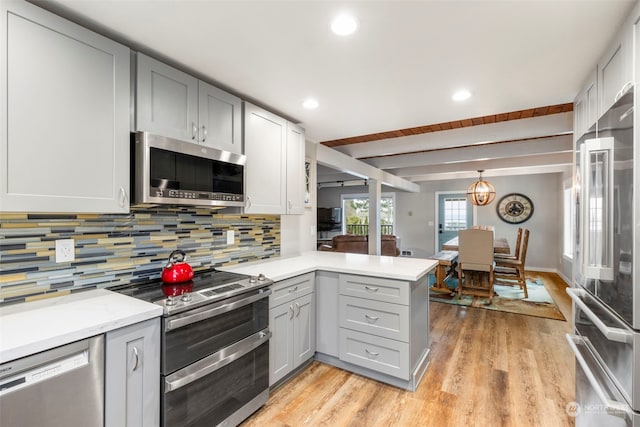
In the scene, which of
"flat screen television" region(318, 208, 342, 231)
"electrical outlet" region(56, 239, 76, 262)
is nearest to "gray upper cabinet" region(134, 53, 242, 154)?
"electrical outlet" region(56, 239, 76, 262)

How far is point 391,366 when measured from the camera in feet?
7.55

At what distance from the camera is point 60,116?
1358mm

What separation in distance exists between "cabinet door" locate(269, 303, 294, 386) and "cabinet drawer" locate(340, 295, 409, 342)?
0.48 metres

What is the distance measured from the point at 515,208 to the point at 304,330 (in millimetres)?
7183

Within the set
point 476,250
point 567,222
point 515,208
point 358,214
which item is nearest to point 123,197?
point 476,250

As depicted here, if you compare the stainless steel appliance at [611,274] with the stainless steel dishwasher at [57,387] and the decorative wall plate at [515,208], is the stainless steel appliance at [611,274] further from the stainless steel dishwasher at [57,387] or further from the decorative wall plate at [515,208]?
the decorative wall plate at [515,208]

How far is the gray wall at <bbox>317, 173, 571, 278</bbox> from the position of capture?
23.1 feet

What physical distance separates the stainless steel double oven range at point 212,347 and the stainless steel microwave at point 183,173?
54cm

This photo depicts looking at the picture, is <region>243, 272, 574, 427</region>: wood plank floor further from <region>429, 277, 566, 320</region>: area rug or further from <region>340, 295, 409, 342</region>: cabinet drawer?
<region>429, 277, 566, 320</region>: area rug

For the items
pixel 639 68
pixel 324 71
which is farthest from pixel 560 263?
pixel 324 71

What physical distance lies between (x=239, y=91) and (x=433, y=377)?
2808mm

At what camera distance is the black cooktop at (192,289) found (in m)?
1.54

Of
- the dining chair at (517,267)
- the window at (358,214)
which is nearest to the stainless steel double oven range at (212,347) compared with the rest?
the dining chair at (517,267)

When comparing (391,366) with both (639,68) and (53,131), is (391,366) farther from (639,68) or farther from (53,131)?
(53,131)
